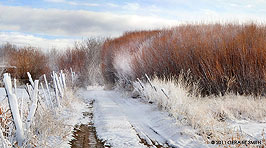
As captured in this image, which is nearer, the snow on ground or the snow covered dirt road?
the snow on ground

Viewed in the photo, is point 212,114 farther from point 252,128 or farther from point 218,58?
point 218,58

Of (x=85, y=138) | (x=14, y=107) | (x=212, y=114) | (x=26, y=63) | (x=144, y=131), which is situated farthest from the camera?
(x=26, y=63)

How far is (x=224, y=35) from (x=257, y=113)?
5.69 meters

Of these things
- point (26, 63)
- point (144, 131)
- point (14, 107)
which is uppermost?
point (14, 107)

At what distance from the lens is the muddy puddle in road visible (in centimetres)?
561

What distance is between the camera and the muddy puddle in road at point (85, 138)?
5613mm

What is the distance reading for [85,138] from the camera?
6.15 metres

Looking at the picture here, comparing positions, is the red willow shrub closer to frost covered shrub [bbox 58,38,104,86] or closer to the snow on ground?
the snow on ground

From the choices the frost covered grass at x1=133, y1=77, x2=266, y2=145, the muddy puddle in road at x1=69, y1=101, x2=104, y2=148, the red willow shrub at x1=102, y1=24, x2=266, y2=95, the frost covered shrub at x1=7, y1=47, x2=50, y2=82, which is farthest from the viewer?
the frost covered shrub at x1=7, y1=47, x2=50, y2=82

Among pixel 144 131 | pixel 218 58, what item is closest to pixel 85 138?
pixel 144 131

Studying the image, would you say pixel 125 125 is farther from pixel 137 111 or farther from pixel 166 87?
pixel 166 87

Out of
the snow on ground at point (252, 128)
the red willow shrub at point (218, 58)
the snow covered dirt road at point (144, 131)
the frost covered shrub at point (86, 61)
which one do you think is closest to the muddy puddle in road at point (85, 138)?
the snow covered dirt road at point (144, 131)

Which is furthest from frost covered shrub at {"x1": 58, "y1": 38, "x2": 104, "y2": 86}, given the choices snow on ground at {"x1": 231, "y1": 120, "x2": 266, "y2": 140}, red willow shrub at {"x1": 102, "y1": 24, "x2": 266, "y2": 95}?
snow on ground at {"x1": 231, "y1": 120, "x2": 266, "y2": 140}

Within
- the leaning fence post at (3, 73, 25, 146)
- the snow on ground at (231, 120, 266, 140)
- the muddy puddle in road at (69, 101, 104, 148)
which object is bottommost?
the muddy puddle in road at (69, 101, 104, 148)
